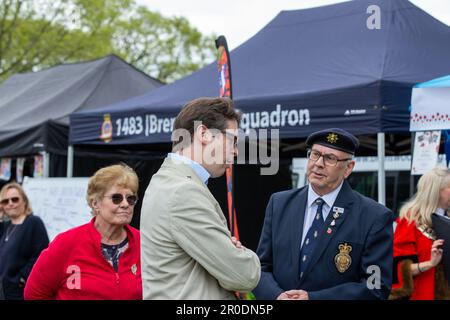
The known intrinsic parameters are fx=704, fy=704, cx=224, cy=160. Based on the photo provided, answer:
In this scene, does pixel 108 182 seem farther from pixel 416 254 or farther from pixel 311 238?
pixel 416 254

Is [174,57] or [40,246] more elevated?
[174,57]

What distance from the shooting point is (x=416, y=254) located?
201 inches

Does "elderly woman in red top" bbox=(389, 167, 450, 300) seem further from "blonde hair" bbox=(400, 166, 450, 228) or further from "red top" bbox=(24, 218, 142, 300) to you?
"red top" bbox=(24, 218, 142, 300)

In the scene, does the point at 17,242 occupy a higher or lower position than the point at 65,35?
lower

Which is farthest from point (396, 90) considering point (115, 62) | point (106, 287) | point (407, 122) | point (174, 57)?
point (174, 57)

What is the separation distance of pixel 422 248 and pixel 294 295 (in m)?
2.05

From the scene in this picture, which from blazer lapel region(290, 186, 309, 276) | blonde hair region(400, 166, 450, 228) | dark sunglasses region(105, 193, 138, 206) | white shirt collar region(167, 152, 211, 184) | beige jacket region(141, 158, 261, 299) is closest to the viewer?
beige jacket region(141, 158, 261, 299)

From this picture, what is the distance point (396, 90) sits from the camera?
Answer: 5574mm

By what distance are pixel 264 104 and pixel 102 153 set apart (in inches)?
137

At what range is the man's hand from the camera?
3.35 metres

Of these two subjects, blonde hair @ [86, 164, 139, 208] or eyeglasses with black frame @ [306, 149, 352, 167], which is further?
blonde hair @ [86, 164, 139, 208]

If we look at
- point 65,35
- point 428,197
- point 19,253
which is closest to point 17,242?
point 19,253

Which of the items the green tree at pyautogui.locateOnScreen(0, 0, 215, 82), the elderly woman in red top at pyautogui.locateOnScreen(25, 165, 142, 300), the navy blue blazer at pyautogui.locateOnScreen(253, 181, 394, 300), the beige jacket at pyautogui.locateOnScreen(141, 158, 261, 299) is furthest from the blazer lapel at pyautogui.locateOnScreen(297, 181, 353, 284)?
Result: the green tree at pyautogui.locateOnScreen(0, 0, 215, 82)
